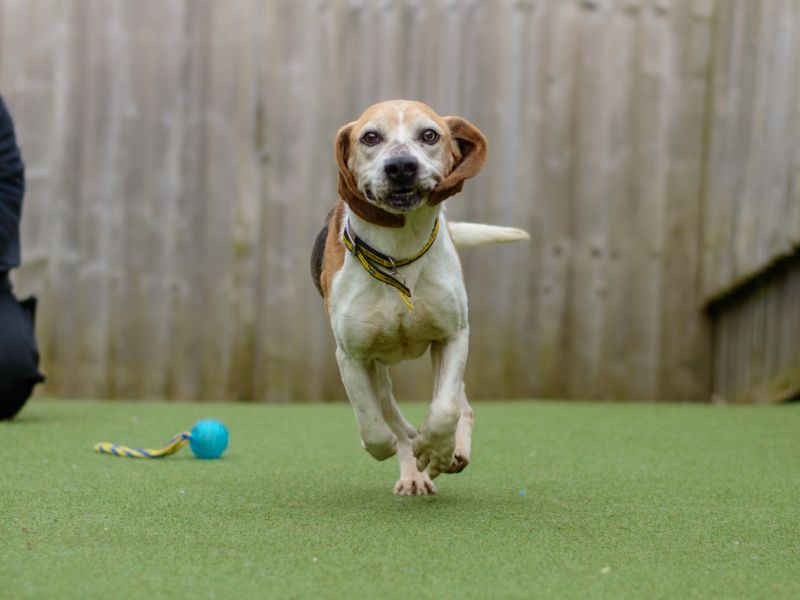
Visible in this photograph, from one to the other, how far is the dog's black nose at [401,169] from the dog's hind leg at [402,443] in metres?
0.84

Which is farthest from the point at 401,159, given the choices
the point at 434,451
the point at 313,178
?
the point at 313,178

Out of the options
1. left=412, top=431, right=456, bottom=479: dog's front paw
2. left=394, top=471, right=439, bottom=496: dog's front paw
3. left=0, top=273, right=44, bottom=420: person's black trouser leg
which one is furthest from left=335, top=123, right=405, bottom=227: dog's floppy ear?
left=0, top=273, right=44, bottom=420: person's black trouser leg

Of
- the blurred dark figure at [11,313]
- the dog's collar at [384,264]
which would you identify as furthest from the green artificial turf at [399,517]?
the dog's collar at [384,264]

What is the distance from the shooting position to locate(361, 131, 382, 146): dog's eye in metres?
3.90

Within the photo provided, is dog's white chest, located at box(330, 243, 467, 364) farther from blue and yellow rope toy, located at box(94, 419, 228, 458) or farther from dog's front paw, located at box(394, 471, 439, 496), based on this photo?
blue and yellow rope toy, located at box(94, 419, 228, 458)

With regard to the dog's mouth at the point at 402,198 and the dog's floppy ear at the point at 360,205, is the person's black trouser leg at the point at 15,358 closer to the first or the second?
the dog's floppy ear at the point at 360,205

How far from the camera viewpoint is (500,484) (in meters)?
4.45

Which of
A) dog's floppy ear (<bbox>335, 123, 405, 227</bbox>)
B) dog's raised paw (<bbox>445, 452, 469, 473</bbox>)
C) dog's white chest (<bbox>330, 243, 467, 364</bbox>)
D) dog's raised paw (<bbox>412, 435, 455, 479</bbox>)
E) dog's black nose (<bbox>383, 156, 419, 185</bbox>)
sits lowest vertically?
dog's raised paw (<bbox>445, 452, 469, 473</bbox>)

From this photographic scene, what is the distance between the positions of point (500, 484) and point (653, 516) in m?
0.83

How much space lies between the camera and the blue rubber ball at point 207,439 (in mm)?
4961

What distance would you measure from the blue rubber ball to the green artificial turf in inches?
2.3

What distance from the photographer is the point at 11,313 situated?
615 centimetres

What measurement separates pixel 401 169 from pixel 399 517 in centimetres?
111

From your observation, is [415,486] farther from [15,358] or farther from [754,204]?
[754,204]
